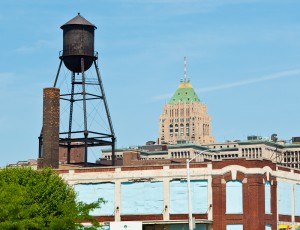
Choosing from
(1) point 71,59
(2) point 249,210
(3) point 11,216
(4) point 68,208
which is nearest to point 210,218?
(2) point 249,210

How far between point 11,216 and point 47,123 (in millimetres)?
31961

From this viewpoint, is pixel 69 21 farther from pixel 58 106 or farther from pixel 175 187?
pixel 175 187

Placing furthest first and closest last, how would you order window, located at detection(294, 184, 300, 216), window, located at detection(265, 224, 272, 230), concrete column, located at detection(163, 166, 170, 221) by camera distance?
window, located at detection(294, 184, 300, 216) → concrete column, located at detection(163, 166, 170, 221) → window, located at detection(265, 224, 272, 230)

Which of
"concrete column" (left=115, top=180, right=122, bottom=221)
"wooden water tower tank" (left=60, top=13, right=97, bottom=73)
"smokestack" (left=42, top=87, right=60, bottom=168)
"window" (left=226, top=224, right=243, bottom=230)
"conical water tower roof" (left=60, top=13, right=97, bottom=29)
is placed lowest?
"window" (left=226, top=224, right=243, bottom=230)

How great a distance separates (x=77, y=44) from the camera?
108 metres

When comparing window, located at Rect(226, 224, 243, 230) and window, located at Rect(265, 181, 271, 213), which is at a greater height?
window, located at Rect(265, 181, 271, 213)

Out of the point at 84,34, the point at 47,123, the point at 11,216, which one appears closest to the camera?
the point at 11,216

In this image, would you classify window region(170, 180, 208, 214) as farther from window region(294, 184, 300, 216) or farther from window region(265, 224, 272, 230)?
window region(294, 184, 300, 216)

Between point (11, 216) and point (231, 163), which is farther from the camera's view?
point (231, 163)

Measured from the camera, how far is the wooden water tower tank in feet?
354

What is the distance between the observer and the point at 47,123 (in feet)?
333

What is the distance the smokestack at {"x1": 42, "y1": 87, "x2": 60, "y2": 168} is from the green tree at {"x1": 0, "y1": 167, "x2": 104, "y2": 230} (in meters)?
17.0

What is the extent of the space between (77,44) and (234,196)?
33.6 metres

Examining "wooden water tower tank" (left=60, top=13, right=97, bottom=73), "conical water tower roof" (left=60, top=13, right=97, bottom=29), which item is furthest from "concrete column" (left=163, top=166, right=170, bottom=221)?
"conical water tower roof" (left=60, top=13, right=97, bottom=29)
